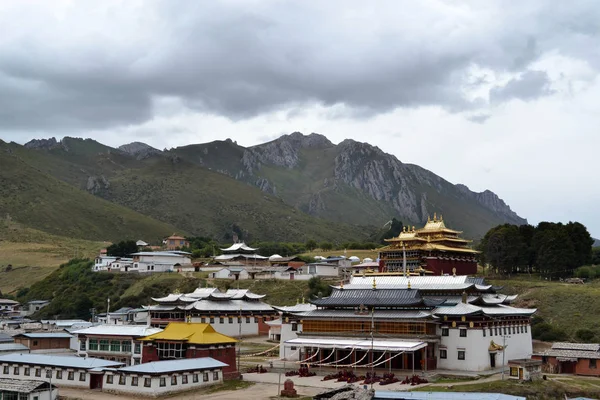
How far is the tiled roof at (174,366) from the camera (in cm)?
5680

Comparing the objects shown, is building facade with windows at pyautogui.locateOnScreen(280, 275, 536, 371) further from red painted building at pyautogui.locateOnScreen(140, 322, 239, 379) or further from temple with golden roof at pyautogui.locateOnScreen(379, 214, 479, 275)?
temple with golden roof at pyautogui.locateOnScreen(379, 214, 479, 275)

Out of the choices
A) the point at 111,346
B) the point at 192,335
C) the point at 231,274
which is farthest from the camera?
the point at 231,274

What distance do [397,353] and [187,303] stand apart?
144 ft

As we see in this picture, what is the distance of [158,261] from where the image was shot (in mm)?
140500

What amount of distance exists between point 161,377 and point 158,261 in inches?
3380

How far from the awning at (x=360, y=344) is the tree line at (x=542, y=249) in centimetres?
4821

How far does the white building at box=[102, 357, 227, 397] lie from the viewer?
56281 mm

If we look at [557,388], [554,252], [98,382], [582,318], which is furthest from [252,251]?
[557,388]

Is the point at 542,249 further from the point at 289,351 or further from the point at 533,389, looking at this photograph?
the point at 533,389

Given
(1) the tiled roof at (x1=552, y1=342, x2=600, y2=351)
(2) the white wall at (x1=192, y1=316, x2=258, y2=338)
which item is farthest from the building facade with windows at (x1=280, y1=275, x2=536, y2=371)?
(2) the white wall at (x1=192, y1=316, x2=258, y2=338)

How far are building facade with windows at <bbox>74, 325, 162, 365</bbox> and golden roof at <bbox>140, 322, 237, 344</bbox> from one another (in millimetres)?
4070

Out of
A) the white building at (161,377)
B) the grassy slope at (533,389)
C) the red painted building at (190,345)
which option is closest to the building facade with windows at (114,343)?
the red painted building at (190,345)

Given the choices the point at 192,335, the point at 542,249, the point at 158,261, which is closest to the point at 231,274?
the point at 158,261

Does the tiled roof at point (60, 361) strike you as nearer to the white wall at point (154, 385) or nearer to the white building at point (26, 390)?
the white wall at point (154, 385)
